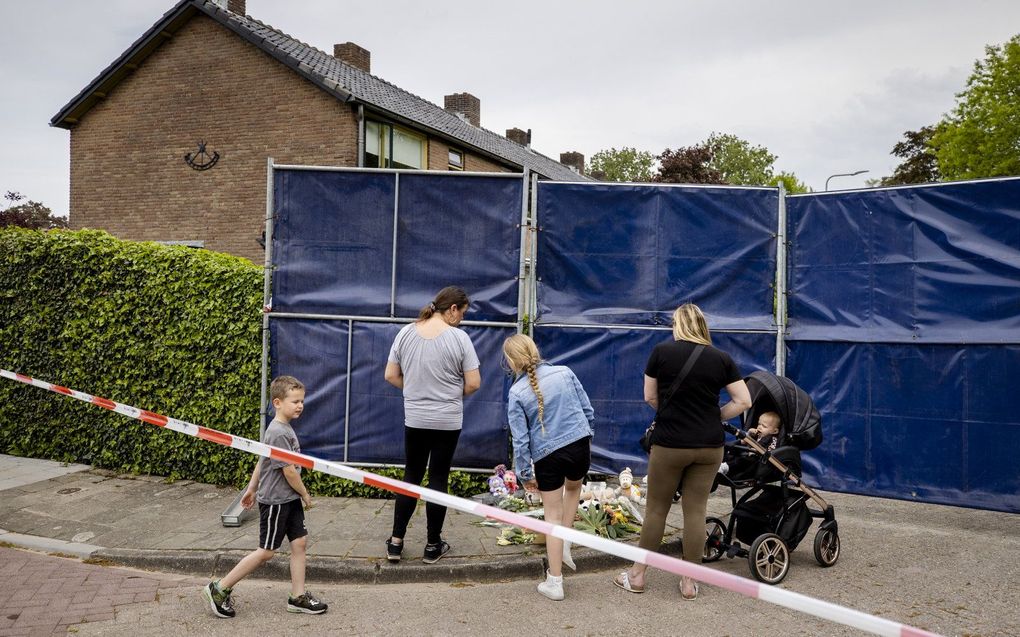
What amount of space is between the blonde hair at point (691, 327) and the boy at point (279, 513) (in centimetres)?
239

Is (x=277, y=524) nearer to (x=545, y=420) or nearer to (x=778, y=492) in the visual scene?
(x=545, y=420)

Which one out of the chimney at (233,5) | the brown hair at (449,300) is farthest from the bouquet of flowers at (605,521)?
the chimney at (233,5)

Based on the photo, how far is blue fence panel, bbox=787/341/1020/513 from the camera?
6332 mm

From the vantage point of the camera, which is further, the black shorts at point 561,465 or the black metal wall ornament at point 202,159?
the black metal wall ornament at point 202,159

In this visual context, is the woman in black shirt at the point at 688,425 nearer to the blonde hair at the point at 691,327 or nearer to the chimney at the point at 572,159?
the blonde hair at the point at 691,327

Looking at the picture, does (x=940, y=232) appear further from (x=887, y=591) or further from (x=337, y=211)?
(x=337, y=211)

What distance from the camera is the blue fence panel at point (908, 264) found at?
6402mm

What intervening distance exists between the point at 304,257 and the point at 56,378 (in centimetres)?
336

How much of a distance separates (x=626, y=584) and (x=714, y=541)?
2.75ft

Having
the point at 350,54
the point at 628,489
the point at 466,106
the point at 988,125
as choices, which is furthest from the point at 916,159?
the point at 628,489

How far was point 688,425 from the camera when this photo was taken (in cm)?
474

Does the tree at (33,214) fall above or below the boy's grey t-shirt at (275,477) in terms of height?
above

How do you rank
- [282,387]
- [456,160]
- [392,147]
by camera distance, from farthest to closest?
[456,160], [392,147], [282,387]

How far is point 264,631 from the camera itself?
436 cm
